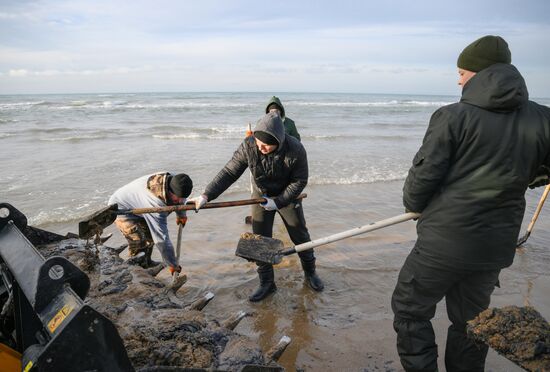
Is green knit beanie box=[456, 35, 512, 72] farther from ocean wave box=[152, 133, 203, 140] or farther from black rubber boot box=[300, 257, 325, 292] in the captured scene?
ocean wave box=[152, 133, 203, 140]

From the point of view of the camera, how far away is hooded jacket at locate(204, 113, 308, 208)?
3.75 m

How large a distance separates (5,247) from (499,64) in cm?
310

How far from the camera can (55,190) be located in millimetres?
7625

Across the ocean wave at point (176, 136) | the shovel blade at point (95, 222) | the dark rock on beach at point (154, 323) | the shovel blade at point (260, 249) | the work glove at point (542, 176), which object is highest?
the work glove at point (542, 176)

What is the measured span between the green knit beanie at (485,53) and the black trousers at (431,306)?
125 centimetres

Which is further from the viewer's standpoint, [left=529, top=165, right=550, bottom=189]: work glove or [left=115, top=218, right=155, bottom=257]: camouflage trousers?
[left=115, top=218, right=155, bottom=257]: camouflage trousers

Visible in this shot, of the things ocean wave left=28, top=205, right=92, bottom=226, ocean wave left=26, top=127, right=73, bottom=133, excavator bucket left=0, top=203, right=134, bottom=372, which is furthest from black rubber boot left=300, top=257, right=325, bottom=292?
ocean wave left=26, top=127, right=73, bottom=133

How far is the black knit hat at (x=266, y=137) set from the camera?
11.3 feet

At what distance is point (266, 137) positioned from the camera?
3463mm

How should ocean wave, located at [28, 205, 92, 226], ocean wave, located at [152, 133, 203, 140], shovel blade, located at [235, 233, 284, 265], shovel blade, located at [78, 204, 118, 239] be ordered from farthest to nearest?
ocean wave, located at [152, 133, 203, 140]
ocean wave, located at [28, 205, 92, 226]
shovel blade, located at [235, 233, 284, 265]
shovel blade, located at [78, 204, 118, 239]

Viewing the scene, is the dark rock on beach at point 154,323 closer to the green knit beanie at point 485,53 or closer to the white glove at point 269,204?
the white glove at point 269,204

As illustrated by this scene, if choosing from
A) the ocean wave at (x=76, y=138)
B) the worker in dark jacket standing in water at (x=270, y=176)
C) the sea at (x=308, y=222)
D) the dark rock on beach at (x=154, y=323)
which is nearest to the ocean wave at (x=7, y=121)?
the sea at (x=308, y=222)

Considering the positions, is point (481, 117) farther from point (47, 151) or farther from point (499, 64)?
point (47, 151)

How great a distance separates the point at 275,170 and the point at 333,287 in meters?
1.74
